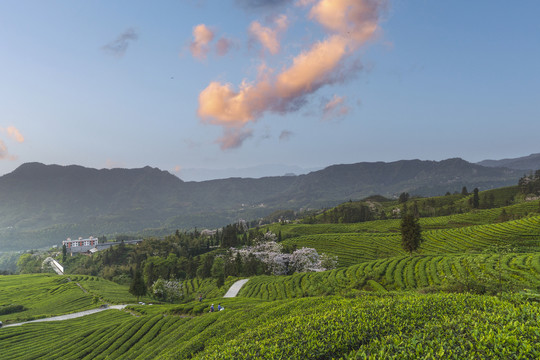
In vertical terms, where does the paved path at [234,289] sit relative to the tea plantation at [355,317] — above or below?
below

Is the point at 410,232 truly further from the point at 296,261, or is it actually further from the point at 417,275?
the point at 296,261

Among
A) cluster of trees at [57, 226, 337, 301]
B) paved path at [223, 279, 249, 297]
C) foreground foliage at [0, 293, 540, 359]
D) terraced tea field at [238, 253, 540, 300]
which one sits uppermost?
foreground foliage at [0, 293, 540, 359]

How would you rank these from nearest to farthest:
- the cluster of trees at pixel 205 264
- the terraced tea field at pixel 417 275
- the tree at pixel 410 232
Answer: the terraced tea field at pixel 417 275
the tree at pixel 410 232
the cluster of trees at pixel 205 264

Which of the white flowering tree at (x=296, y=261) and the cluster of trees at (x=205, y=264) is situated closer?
the white flowering tree at (x=296, y=261)

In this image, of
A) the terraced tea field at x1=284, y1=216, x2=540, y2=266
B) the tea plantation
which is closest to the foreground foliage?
the tea plantation

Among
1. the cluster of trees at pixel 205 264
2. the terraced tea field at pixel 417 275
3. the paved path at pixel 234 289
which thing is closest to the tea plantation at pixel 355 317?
the terraced tea field at pixel 417 275

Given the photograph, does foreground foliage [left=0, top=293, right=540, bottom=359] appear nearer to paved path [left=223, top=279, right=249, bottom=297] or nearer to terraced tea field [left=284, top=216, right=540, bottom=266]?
paved path [left=223, top=279, right=249, bottom=297]

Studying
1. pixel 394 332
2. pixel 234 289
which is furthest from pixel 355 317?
pixel 234 289

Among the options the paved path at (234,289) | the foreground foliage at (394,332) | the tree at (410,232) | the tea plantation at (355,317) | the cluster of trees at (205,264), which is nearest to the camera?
the foreground foliage at (394,332)

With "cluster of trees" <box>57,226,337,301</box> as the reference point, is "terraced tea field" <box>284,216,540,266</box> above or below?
above

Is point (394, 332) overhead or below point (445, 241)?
overhead

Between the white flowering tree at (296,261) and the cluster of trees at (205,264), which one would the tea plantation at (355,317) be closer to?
the white flowering tree at (296,261)

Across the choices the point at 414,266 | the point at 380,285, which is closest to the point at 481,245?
the point at 414,266

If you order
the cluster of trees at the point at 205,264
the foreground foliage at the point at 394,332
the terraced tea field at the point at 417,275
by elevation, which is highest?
the foreground foliage at the point at 394,332
